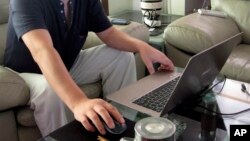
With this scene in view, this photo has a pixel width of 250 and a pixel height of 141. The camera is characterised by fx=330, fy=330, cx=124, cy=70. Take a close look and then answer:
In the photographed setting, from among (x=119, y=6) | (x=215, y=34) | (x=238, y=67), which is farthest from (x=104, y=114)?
(x=119, y=6)

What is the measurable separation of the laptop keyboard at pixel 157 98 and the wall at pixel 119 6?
159 centimetres

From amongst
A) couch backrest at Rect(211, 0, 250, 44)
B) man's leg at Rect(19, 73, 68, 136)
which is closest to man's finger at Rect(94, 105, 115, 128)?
man's leg at Rect(19, 73, 68, 136)

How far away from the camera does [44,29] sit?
1.17 m

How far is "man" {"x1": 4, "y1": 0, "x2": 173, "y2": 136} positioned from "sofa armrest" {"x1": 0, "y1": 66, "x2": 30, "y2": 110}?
0.12ft

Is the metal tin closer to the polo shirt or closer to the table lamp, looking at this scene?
the polo shirt

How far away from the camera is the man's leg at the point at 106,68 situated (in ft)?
4.90

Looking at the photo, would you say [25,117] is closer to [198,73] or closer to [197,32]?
[198,73]

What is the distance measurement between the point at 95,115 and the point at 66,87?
182 mm

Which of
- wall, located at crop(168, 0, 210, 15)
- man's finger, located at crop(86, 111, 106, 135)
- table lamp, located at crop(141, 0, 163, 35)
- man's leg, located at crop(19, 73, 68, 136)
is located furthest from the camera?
wall, located at crop(168, 0, 210, 15)

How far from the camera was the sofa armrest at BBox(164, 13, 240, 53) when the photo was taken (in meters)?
1.78

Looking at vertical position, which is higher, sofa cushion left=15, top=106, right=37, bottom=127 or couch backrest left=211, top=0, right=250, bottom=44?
couch backrest left=211, top=0, right=250, bottom=44

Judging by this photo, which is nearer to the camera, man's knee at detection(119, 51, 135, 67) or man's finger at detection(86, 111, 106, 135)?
man's finger at detection(86, 111, 106, 135)

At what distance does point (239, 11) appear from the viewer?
204cm

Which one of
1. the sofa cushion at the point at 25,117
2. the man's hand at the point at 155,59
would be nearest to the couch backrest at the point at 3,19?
the sofa cushion at the point at 25,117
